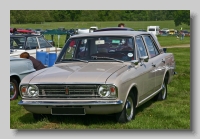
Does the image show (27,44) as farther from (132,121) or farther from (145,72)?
(132,121)

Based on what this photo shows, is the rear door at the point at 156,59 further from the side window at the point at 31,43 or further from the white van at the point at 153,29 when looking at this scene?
the white van at the point at 153,29

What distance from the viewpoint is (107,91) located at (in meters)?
6.69

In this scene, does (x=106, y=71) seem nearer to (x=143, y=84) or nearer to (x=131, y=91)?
(x=131, y=91)

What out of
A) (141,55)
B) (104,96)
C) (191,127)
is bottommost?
(191,127)

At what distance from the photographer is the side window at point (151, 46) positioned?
8992 millimetres

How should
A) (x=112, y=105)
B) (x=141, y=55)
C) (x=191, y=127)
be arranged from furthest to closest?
(x=141, y=55) < (x=191, y=127) < (x=112, y=105)

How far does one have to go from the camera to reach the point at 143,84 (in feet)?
25.9

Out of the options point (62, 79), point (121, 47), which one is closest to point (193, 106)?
point (121, 47)

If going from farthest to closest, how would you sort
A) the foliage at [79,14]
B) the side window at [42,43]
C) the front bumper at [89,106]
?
the side window at [42,43] → the foliage at [79,14] → the front bumper at [89,106]

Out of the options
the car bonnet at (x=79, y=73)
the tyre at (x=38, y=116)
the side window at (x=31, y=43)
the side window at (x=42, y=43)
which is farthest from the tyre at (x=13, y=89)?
the side window at (x=42, y=43)

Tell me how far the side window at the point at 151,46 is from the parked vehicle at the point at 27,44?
20.0 ft

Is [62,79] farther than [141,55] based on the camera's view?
No

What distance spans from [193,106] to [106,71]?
170cm

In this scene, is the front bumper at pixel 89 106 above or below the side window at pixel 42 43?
below
